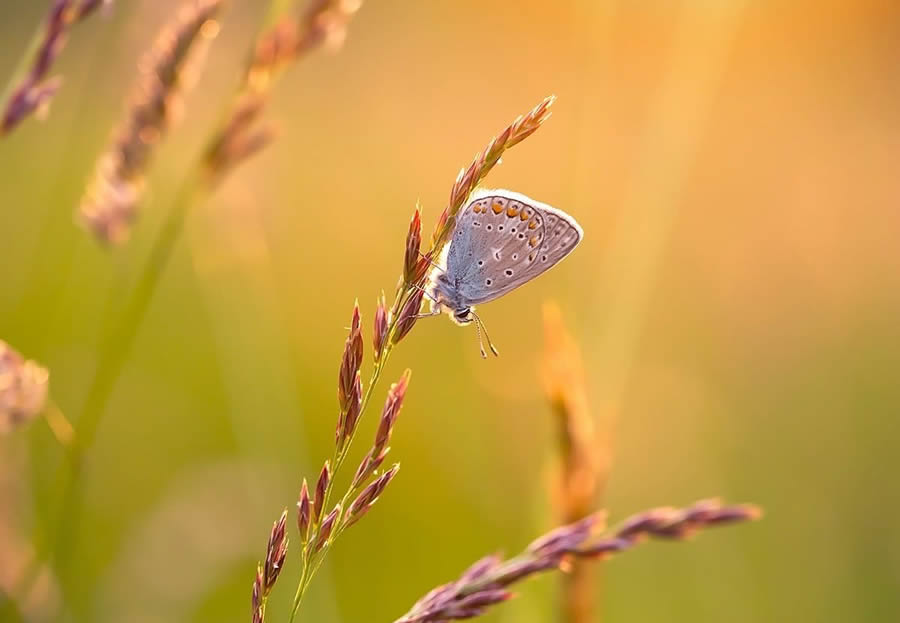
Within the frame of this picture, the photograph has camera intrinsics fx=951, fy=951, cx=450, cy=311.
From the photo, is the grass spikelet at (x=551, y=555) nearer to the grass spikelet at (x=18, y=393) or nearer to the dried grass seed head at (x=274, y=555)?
the dried grass seed head at (x=274, y=555)

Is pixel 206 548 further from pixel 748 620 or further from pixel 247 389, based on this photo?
pixel 748 620

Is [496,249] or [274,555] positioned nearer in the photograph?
[274,555]

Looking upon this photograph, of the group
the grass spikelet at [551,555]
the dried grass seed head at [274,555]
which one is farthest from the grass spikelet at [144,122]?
the grass spikelet at [551,555]

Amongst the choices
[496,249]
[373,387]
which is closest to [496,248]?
[496,249]

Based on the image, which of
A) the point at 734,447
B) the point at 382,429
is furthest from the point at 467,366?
the point at 382,429

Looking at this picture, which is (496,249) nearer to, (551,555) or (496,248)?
(496,248)

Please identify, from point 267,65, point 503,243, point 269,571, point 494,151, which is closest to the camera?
point 269,571
